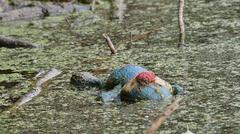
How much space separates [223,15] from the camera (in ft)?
25.6

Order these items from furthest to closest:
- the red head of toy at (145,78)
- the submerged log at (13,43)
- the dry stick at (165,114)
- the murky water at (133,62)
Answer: the submerged log at (13,43) → the red head of toy at (145,78) → the murky water at (133,62) → the dry stick at (165,114)

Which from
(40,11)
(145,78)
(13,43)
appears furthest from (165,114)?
(40,11)

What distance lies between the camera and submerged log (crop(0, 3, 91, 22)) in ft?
28.1

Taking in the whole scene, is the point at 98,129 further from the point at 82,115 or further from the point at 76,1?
the point at 76,1

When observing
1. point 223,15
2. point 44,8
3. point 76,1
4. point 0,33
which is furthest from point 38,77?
point 76,1

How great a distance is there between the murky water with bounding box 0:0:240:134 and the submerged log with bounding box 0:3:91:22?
0.34 metres

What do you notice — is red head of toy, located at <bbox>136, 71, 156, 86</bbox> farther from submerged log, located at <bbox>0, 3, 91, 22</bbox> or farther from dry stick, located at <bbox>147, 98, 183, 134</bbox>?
submerged log, located at <bbox>0, 3, 91, 22</bbox>

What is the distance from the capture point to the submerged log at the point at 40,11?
8.56m

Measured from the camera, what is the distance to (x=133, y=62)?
18.8 feet

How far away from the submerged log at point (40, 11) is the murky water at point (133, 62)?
0.34 m

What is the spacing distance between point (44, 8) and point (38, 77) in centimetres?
386

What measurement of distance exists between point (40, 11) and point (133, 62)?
3446 mm

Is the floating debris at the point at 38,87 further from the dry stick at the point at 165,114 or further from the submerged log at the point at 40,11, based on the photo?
the submerged log at the point at 40,11

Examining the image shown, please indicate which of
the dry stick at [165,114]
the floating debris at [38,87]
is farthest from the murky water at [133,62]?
the dry stick at [165,114]
